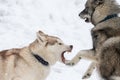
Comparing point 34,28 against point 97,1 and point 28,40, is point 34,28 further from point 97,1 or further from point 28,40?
point 97,1

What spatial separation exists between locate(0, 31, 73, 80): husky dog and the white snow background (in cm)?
217

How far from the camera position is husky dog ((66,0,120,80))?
771 centimetres

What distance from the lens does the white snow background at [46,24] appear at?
34.8ft

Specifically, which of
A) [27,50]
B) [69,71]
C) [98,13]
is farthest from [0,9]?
[27,50]

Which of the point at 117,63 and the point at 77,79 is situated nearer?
the point at 117,63

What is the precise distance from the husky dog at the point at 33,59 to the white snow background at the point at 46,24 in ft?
7.12

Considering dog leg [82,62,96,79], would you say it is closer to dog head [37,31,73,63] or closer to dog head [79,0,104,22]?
dog head [79,0,104,22]

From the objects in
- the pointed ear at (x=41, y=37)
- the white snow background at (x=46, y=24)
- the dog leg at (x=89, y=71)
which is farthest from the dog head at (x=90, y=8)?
the pointed ear at (x=41, y=37)

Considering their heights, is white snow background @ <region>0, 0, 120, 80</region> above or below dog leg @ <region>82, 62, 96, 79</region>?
below

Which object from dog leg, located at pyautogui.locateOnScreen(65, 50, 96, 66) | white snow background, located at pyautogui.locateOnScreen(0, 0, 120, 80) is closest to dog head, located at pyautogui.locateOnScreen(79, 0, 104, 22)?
dog leg, located at pyautogui.locateOnScreen(65, 50, 96, 66)

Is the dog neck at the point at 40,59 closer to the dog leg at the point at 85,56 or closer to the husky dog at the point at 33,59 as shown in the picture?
the husky dog at the point at 33,59

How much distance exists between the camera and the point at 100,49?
820 cm

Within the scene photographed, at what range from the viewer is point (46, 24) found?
12.1 metres

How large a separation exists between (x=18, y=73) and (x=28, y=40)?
374cm
